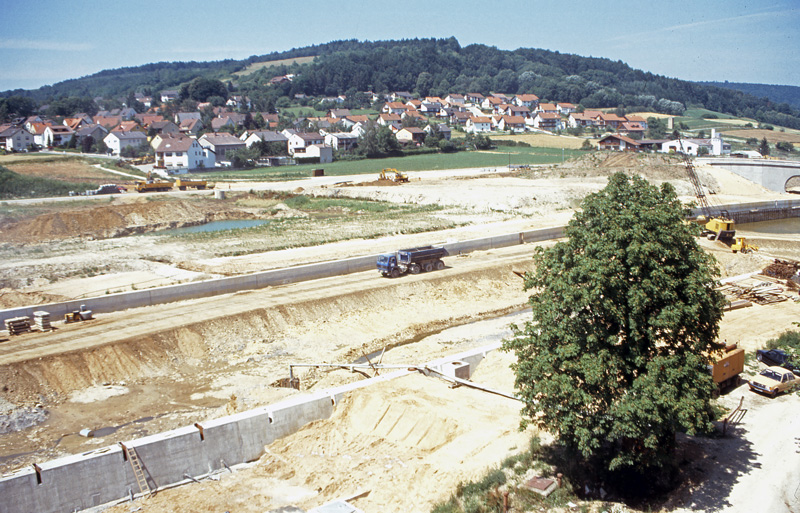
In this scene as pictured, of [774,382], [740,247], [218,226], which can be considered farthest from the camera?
[218,226]

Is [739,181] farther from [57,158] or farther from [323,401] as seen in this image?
[57,158]

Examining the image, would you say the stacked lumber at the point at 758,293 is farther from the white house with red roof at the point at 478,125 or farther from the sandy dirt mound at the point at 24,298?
the white house with red roof at the point at 478,125

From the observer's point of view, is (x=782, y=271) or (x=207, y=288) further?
(x=782, y=271)

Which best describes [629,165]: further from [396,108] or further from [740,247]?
[396,108]

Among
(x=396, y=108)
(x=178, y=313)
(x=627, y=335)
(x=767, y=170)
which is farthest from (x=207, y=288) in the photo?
(x=396, y=108)

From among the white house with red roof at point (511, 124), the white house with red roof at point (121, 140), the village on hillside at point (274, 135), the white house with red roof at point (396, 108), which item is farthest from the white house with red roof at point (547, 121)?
the white house with red roof at point (121, 140)

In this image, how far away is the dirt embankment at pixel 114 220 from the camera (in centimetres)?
4841

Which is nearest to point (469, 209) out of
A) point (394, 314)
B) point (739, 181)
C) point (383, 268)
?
point (383, 268)

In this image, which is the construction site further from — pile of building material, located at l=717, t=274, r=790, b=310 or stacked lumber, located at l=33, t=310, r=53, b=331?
stacked lumber, located at l=33, t=310, r=53, b=331

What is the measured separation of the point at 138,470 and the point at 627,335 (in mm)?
12771

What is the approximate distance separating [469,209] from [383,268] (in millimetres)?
22342

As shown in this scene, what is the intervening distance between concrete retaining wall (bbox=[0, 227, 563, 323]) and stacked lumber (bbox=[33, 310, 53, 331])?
0.77 meters

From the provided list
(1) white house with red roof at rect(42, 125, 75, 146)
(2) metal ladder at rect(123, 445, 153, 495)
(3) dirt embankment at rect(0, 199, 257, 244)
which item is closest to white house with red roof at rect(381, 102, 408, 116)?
(1) white house with red roof at rect(42, 125, 75, 146)

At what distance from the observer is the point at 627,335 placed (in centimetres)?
1485
